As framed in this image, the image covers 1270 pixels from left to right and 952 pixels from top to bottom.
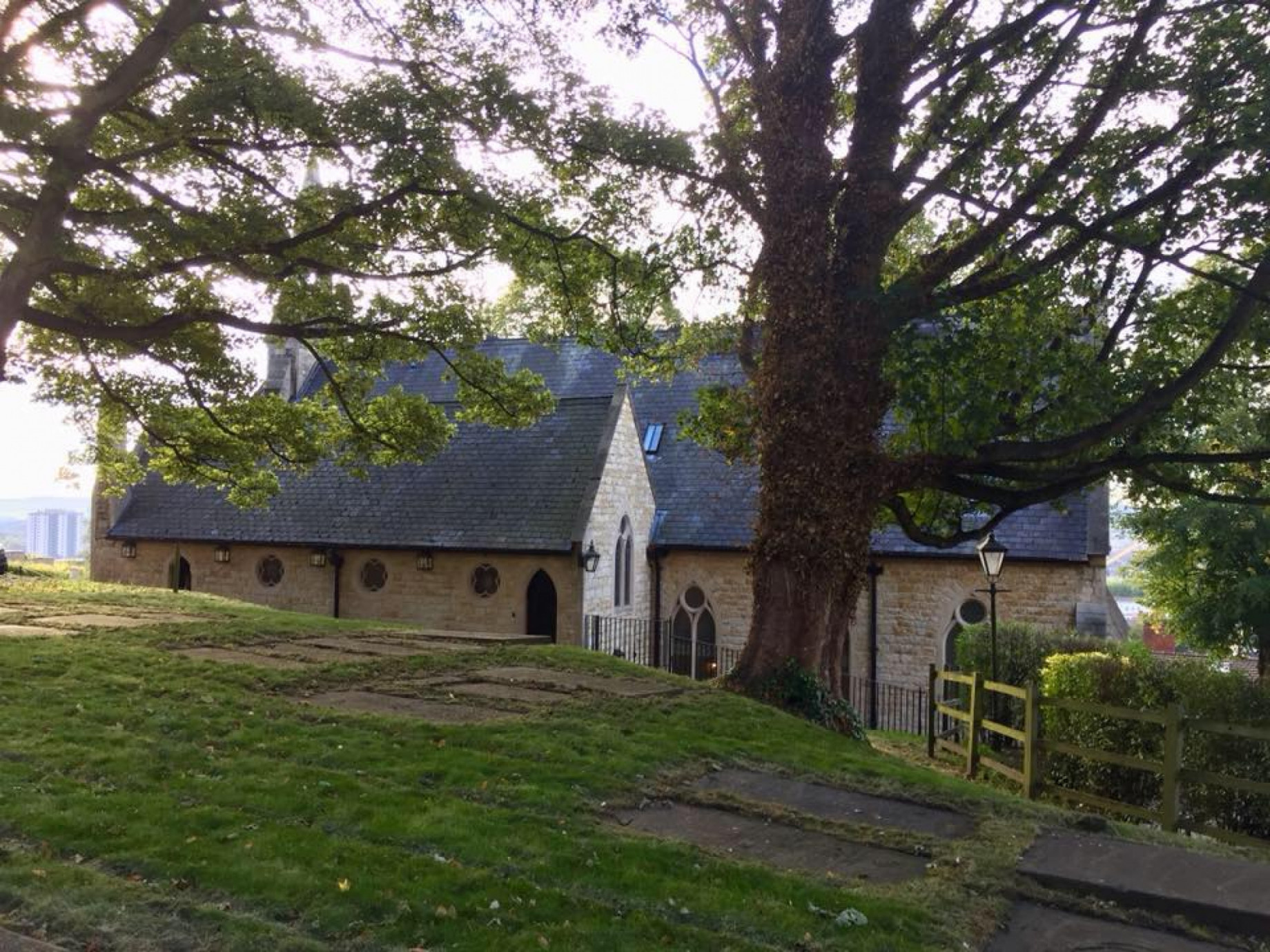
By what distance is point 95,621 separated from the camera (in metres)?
12.3

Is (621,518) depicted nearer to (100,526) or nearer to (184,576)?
(184,576)

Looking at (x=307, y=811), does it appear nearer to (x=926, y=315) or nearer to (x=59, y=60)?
(x=926, y=315)

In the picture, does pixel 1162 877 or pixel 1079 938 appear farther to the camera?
pixel 1162 877

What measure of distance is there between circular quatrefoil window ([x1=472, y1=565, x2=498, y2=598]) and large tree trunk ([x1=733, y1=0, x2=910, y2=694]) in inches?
449

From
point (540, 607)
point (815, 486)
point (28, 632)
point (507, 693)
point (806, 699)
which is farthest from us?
point (540, 607)

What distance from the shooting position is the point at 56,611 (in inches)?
516

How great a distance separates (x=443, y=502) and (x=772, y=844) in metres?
18.5

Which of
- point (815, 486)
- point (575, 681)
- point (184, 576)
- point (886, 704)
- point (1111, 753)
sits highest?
point (815, 486)

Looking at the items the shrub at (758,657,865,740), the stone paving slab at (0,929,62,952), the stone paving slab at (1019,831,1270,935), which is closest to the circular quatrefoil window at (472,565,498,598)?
the shrub at (758,657,865,740)

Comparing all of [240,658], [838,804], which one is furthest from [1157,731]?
[240,658]

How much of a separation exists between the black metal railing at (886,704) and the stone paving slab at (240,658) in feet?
46.1

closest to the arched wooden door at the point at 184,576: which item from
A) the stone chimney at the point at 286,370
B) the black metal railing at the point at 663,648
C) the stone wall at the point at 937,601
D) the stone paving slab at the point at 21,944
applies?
the stone chimney at the point at 286,370

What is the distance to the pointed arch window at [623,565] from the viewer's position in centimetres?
2200

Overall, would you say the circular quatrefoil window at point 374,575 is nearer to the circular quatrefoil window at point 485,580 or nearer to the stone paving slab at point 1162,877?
the circular quatrefoil window at point 485,580
